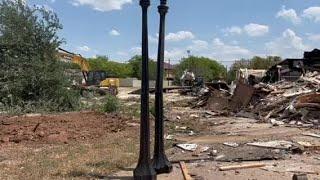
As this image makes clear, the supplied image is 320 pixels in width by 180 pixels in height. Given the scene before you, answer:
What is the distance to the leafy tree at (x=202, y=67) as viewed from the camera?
298ft

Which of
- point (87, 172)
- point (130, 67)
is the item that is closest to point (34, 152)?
point (87, 172)

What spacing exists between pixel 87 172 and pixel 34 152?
3.53 meters

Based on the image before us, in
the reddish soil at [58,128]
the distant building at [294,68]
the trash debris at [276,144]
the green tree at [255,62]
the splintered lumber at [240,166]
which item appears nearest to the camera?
the splintered lumber at [240,166]

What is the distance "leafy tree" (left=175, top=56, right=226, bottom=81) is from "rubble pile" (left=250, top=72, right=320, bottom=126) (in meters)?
58.1

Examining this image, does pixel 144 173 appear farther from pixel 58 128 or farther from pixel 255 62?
pixel 255 62

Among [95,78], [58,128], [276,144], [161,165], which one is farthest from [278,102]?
[95,78]

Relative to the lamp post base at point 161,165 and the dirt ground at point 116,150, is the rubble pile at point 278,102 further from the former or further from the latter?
the lamp post base at point 161,165

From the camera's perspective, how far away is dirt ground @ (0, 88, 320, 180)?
31.2ft

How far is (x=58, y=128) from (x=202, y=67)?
86.2m

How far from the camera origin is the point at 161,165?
945cm

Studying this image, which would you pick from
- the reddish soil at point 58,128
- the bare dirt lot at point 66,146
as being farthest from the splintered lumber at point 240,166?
the reddish soil at point 58,128

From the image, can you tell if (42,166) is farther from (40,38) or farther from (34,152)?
(40,38)

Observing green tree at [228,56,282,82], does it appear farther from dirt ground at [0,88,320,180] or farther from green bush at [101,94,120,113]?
dirt ground at [0,88,320,180]

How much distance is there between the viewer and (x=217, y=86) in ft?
131
